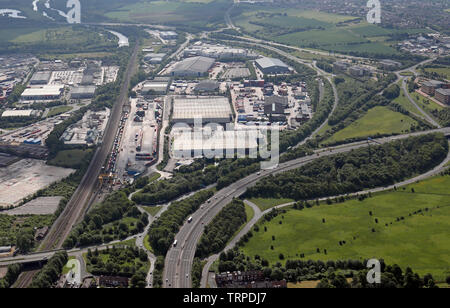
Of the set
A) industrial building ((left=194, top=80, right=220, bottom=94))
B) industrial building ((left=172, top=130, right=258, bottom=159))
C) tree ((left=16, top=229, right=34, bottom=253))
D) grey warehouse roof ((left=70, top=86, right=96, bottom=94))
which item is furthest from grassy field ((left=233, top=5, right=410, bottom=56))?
tree ((left=16, top=229, right=34, bottom=253))

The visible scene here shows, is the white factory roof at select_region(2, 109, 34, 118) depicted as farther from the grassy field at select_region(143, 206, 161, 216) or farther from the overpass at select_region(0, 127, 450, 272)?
the overpass at select_region(0, 127, 450, 272)

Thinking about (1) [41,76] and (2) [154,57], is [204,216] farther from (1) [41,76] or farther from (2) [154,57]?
(2) [154,57]

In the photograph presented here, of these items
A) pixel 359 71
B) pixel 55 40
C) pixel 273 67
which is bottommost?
pixel 359 71

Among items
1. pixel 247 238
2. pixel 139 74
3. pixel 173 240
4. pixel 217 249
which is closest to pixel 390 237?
pixel 247 238

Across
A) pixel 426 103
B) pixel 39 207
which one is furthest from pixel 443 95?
pixel 39 207

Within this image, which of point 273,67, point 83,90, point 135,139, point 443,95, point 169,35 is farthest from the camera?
point 169,35
